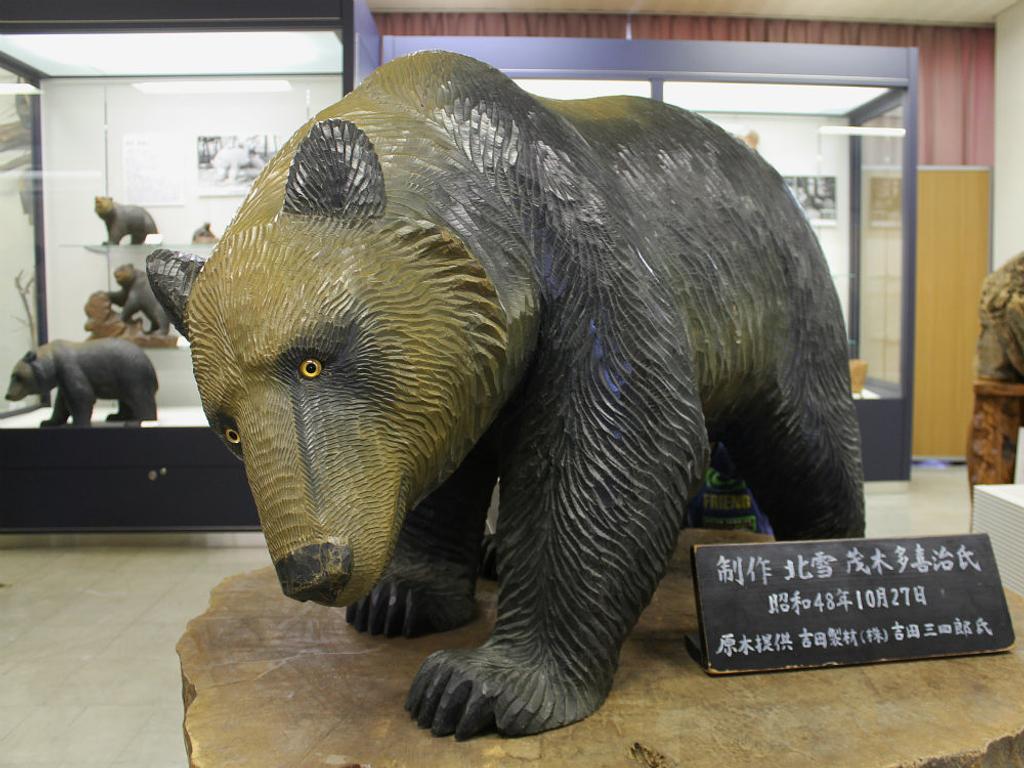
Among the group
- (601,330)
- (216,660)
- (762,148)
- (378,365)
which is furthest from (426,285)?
(762,148)

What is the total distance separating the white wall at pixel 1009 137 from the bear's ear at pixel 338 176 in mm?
5155

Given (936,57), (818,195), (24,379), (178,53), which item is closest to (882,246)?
(818,195)

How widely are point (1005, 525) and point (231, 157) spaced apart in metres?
2.87

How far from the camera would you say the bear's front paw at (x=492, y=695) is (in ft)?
3.73

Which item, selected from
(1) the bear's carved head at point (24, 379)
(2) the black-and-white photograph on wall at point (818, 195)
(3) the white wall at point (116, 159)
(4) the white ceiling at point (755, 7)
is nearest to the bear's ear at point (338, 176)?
(3) the white wall at point (116, 159)

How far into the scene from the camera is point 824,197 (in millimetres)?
4578

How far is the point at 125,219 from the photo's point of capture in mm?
3660

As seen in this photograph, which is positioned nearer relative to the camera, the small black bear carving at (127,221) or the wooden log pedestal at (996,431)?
the wooden log pedestal at (996,431)

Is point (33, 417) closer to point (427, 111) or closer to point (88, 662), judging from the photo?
point (88, 662)

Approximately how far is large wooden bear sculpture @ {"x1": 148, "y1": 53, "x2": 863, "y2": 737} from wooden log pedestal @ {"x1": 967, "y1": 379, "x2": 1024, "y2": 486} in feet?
6.31

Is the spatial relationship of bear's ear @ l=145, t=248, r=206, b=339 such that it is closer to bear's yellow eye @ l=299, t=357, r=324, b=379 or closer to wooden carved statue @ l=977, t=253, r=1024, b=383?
bear's yellow eye @ l=299, t=357, r=324, b=379

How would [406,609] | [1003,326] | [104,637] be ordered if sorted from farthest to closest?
[1003,326] < [104,637] < [406,609]

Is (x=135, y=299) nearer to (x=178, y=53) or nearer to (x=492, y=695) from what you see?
(x=178, y=53)

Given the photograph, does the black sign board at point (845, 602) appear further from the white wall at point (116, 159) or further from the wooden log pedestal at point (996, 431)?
the white wall at point (116, 159)
